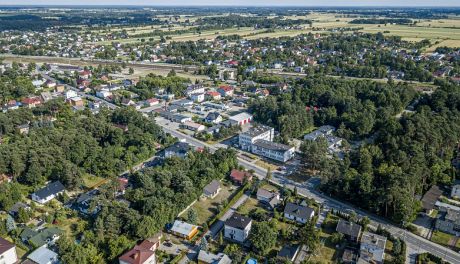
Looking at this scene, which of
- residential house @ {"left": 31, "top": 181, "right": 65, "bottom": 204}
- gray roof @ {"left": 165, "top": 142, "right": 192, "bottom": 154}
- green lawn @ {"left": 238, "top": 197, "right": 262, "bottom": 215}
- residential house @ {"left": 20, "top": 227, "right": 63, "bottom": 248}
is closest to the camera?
residential house @ {"left": 20, "top": 227, "right": 63, "bottom": 248}

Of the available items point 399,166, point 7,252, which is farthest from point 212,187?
point 399,166

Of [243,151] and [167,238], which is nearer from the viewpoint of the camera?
[167,238]

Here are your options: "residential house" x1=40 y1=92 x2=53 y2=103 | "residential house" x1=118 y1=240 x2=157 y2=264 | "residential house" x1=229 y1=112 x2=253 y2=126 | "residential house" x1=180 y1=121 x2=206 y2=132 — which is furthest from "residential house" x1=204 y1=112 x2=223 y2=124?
"residential house" x1=118 y1=240 x2=157 y2=264

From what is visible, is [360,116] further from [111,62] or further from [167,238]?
[111,62]

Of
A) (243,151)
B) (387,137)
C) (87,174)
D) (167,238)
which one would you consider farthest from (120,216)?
(387,137)

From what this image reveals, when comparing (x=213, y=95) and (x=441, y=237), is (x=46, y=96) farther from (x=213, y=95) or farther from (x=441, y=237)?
(x=441, y=237)

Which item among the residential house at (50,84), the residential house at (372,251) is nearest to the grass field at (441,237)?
the residential house at (372,251)

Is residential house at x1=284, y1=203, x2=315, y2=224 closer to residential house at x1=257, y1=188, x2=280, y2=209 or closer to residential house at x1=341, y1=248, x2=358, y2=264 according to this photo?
residential house at x1=257, y1=188, x2=280, y2=209
